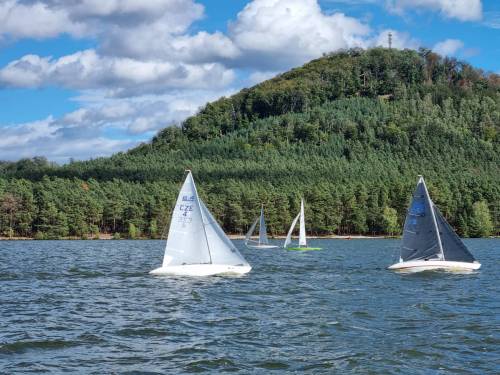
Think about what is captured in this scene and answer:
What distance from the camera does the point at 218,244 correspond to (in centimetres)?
5472

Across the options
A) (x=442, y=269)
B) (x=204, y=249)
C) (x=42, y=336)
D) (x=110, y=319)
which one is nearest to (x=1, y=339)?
(x=42, y=336)

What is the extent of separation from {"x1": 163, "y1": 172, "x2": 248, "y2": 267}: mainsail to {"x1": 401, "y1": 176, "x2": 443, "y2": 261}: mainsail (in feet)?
57.0

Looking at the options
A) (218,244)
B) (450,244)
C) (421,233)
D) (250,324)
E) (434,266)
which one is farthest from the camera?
(421,233)

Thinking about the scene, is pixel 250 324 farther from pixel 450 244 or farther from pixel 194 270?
pixel 450 244

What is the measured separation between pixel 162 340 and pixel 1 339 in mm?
7258

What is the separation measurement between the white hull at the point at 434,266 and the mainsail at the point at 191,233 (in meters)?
17.2

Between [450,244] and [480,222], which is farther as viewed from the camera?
[480,222]

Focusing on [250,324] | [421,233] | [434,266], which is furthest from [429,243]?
[250,324]

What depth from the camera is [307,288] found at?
5066cm

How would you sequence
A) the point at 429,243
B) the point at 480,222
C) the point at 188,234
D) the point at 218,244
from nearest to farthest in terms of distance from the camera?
the point at 188,234 → the point at 218,244 → the point at 429,243 → the point at 480,222

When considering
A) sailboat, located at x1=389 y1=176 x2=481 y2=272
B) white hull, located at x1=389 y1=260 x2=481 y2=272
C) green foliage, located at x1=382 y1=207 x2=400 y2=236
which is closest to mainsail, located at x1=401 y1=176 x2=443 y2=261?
sailboat, located at x1=389 y1=176 x2=481 y2=272

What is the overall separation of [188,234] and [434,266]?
22204 mm

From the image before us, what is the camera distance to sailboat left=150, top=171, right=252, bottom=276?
5350 centimetres

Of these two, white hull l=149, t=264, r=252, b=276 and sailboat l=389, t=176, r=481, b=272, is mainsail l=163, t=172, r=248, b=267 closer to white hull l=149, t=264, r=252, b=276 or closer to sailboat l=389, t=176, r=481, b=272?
white hull l=149, t=264, r=252, b=276
